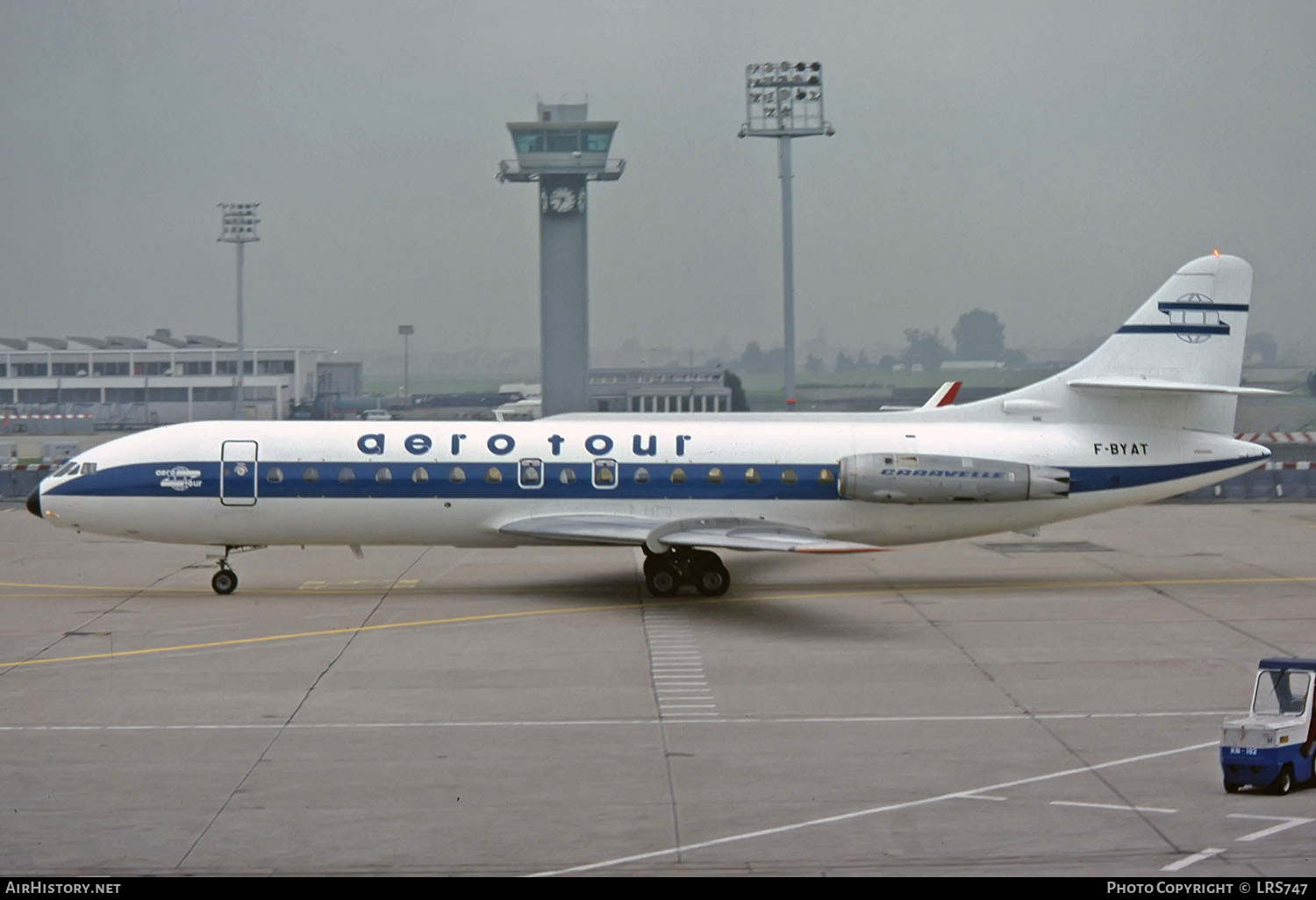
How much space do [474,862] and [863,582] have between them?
1704cm

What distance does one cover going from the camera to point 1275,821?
12258 millimetres

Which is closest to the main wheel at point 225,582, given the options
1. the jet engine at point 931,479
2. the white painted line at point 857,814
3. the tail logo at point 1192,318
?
the jet engine at point 931,479

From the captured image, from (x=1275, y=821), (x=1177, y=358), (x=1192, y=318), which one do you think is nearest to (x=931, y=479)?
(x=1177, y=358)

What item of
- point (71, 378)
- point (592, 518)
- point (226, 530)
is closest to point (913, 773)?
point (592, 518)

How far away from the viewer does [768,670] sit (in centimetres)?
1936

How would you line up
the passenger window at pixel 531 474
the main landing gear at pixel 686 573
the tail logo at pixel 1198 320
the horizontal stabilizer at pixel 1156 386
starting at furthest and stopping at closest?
1. the tail logo at pixel 1198 320
2. the horizontal stabilizer at pixel 1156 386
3. the passenger window at pixel 531 474
4. the main landing gear at pixel 686 573

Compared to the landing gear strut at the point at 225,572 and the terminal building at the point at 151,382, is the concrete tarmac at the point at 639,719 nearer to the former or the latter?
the landing gear strut at the point at 225,572

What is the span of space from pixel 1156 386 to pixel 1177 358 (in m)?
1.41

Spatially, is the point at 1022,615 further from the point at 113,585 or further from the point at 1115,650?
the point at 113,585

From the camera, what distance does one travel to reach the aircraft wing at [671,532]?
23500mm

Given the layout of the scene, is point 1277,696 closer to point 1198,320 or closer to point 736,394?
point 1198,320

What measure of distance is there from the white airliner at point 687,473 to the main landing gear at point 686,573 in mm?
35

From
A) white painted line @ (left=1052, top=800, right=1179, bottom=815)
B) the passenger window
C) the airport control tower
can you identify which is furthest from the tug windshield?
the airport control tower

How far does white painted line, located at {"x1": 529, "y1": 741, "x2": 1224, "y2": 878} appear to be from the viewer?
11.5m
